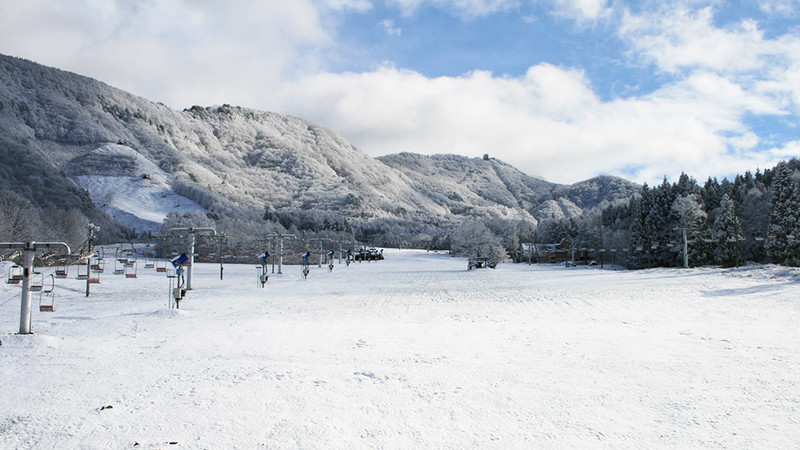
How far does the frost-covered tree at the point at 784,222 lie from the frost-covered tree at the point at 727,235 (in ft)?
22.0

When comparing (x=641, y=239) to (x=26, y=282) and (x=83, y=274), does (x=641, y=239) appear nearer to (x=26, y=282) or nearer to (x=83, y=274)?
(x=83, y=274)

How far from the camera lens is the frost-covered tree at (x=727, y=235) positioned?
58.2 meters

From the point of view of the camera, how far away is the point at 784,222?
162ft

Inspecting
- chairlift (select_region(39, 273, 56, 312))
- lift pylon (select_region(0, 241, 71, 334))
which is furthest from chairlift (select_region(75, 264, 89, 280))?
lift pylon (select_region(0, 241, 71, 334))

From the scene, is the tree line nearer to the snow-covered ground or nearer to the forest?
the forest

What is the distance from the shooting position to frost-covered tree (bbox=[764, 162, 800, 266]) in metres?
48.6

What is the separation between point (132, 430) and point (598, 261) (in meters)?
97.4

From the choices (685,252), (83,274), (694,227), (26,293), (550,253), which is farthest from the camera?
(550,253)

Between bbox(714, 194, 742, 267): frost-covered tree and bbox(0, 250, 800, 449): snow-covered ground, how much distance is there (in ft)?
153

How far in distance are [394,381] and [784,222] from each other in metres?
56.8

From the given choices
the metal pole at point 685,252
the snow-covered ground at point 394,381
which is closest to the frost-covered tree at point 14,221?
the snow-covered ground at point 394,381

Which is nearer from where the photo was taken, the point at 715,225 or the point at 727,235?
the point at 727,235

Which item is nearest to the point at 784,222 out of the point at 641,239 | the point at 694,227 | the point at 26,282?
the point at 694,227

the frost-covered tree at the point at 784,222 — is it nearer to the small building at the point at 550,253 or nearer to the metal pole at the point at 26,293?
the small building at the point at 550,253
